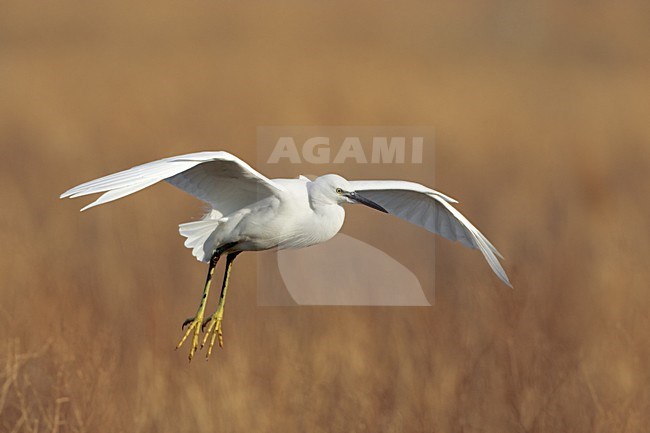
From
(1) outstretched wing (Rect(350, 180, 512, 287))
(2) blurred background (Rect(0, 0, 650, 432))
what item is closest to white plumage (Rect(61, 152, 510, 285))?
(1) outstretched wing (Rect(350, 180, 512, 287))

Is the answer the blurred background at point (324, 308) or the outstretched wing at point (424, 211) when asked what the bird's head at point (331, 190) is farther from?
the blurred background at point (324, 308)

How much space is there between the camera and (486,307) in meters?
4.80

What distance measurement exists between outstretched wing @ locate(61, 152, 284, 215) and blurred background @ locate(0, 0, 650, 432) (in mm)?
1041

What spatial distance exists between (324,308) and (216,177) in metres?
1.68

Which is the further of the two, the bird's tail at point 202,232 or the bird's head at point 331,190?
the bird's tail at point 202,232

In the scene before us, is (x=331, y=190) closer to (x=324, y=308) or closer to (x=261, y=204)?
(x=261, y=204)

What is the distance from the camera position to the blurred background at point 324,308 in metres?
4.63

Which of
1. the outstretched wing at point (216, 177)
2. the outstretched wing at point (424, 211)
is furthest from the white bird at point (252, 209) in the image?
the outstretched wing at point (424, 211)

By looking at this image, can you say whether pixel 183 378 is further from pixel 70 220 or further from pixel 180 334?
pixel 70 220

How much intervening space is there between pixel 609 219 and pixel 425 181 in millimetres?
842

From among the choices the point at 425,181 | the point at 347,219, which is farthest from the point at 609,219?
the point at 347,219

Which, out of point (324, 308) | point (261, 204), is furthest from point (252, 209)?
point (324, 308)

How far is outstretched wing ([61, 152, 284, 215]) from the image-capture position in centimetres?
295

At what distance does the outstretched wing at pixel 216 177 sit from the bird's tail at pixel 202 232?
1.2 inches
